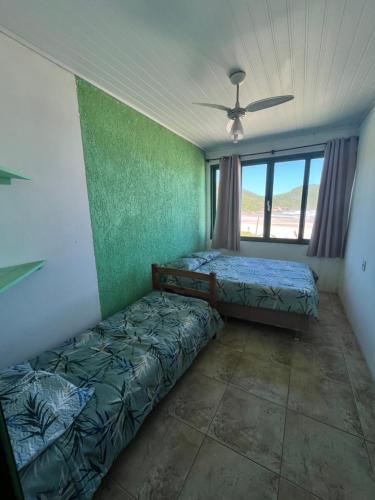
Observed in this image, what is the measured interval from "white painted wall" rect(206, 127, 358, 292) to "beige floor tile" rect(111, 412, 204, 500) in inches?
118

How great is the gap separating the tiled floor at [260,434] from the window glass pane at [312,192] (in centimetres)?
201

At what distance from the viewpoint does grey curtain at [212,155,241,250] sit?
3578mm

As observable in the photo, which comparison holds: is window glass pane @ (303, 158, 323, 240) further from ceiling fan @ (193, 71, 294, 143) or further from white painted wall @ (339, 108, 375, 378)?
ceiling fan @ (193, 71, 294, 143)

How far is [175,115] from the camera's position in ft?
7.98

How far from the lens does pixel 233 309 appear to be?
2398 mm

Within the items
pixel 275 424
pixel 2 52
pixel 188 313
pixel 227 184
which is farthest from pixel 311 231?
pixel 2 52

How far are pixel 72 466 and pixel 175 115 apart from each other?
2988 mm

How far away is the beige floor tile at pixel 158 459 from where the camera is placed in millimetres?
1035

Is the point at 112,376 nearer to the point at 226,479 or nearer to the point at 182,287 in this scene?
the point at 226,479

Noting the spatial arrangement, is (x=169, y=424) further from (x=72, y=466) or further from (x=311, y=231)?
(x=311, y=231)

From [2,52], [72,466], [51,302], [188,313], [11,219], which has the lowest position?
[72,466]

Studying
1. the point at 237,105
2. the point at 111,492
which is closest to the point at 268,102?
the point at 237,105

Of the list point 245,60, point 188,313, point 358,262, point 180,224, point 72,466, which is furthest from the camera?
point 180,224

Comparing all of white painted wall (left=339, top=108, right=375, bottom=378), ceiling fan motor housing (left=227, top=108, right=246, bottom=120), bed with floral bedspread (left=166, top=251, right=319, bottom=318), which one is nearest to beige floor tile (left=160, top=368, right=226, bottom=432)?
bed with floral bedspread (left=166, top=251, right=319, bottom=318)
